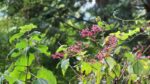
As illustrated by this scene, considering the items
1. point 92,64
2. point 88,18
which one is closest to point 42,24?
point 88,18

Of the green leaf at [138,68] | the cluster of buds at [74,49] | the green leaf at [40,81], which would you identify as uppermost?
the green leaf at [40,81]

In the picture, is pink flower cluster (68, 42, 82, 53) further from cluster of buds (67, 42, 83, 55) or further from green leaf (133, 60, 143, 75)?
green leaf (133, 60, 143, 75)

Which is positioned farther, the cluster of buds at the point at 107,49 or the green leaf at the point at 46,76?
the cluster of buds at the point at 107,49

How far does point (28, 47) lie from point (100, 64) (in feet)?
1.07

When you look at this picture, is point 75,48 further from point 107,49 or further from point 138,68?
point 138,68

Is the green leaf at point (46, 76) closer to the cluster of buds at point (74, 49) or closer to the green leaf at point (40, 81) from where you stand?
the green leaf at point (40, 81)

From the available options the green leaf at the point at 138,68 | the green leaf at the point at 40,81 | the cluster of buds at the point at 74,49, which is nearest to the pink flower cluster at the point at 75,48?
the cluster of buds at the point at 74,49

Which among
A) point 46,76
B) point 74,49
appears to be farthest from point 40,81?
point 74,49

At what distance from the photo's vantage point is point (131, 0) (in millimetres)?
4328

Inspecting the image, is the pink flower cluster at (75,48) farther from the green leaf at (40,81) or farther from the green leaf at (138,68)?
the green leaf at (40,81)

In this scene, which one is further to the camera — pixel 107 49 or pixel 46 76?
pixel 107 49

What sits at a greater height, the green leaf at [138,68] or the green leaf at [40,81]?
the green leaf at [40,81]

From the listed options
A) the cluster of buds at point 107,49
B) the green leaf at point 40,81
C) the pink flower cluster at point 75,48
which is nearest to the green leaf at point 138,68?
the cluster of buds at point 107,49

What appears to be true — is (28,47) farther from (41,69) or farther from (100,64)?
(100,64)
